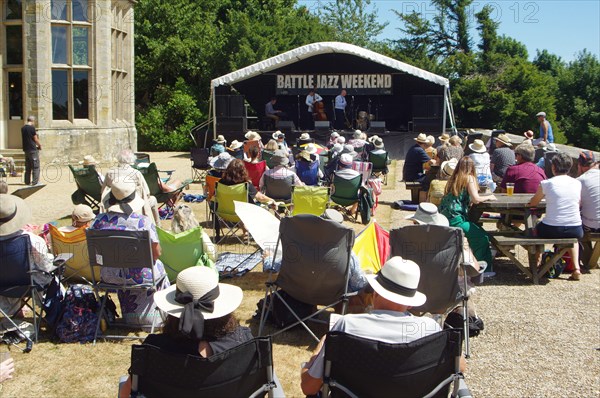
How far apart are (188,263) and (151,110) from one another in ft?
69.7

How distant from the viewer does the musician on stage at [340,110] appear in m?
22.2

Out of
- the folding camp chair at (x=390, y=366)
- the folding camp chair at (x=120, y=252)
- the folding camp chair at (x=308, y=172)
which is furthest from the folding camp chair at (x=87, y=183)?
the folding camp chair at (x=390, y=366)

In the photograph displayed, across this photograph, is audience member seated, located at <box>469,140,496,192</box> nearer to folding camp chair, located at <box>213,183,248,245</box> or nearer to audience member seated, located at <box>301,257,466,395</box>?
folding camp chair, located at <box>213,183,248,245</box>

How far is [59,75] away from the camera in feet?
54.7

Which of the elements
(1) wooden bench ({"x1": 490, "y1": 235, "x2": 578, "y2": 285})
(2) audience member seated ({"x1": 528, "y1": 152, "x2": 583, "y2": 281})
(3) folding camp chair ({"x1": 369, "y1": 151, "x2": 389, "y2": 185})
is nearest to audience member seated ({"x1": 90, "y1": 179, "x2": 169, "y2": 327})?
(1) wooden bench ({"x1": 490, "y1": 235, "x2": 578, "y2": 285})

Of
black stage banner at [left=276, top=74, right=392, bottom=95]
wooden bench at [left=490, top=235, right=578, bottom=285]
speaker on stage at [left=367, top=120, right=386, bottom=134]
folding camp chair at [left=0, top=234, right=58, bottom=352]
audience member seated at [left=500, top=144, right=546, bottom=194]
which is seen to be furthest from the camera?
black stage banner at [left=276, top=74, right=392, bottom=95]

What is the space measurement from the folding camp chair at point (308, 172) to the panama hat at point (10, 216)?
17.9 feet

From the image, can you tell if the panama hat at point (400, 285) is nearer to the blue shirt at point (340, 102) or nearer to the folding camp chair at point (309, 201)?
the folding camp chair at point (309, 201)

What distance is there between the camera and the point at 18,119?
16.5 metres

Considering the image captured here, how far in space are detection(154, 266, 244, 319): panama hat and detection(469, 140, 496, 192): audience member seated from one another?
18.0 ft

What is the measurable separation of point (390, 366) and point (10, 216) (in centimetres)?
327

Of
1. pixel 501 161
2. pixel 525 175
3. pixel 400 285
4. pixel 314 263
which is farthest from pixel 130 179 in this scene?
pixel 501 161

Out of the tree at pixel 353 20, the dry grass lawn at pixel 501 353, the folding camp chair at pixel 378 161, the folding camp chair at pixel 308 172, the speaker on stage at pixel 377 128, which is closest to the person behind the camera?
the dry grass lawn at pixel 501 353

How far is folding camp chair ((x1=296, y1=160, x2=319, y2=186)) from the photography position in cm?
1017
